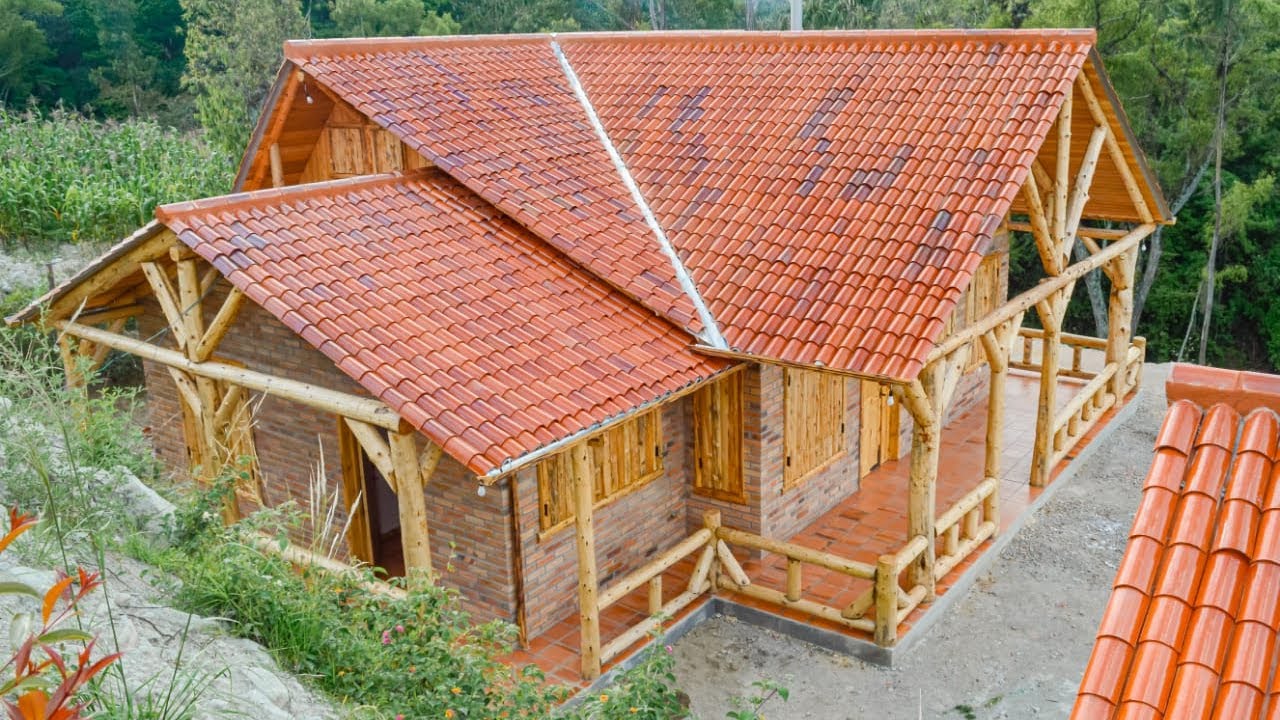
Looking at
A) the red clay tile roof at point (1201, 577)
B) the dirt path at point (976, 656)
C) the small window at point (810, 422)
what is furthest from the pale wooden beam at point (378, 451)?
the red clay tile roof at point (1201, 577)

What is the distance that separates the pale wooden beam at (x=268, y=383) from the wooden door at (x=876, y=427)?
6.11 meters

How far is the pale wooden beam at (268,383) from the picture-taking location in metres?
7.43

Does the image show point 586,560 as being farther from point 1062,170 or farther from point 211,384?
point 1062,170

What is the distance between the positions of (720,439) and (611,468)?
124 centimetres

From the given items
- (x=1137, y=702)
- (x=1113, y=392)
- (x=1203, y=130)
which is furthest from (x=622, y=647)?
(x=1203, y=130)

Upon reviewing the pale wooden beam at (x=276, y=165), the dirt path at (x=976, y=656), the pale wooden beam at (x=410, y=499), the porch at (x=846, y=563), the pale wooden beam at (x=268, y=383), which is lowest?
the dirt path at (x=976, y=656)

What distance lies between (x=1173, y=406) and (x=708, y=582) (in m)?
5.29

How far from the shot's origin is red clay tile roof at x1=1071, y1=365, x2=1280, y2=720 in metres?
3.69

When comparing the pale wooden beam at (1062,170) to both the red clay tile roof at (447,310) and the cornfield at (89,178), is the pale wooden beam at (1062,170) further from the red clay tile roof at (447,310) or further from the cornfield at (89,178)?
the cornfield at (89,178)

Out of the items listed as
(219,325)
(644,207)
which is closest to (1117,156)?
(644,207)

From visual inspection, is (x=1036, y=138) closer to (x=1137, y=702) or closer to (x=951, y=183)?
(x=951, y=183)

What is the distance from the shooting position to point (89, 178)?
15852 mm

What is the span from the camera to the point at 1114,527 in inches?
443

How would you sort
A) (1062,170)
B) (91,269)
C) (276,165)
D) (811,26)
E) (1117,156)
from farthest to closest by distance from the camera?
(811,26), (1117,156), (276,165), (1062,170), (91,269)
